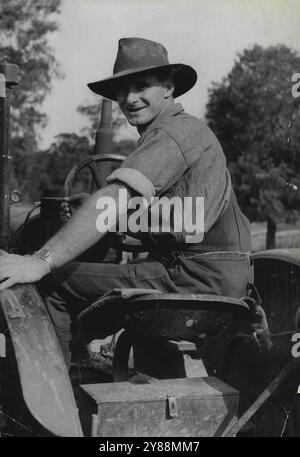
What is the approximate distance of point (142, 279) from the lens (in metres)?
2.33

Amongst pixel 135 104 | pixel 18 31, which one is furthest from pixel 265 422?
pixel 18 31

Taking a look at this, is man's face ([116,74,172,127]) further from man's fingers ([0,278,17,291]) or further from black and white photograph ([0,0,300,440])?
man's fingers ([0,278,17,291])

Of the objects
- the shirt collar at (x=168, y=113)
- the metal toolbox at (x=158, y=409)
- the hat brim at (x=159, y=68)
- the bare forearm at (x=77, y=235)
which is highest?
the hat brim at (x=159, y=68)

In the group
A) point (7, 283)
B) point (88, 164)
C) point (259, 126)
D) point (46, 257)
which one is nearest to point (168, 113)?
point (46, 257)

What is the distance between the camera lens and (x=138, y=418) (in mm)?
2008

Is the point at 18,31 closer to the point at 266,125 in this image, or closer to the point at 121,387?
the point at 266,125

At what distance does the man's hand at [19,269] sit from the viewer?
203 centimetres

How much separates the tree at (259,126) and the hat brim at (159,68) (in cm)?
2431

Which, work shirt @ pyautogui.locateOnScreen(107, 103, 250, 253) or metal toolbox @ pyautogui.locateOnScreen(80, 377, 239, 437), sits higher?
work shirt @ pyautogui.locateOnScreen(107, 103, 250, 253)

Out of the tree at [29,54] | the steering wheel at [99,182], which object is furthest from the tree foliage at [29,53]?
the steering wheel at [99,182]

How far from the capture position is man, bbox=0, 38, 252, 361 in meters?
2.13

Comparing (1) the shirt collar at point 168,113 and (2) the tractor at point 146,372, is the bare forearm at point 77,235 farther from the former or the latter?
(1) the shirt collar at point 168,113
